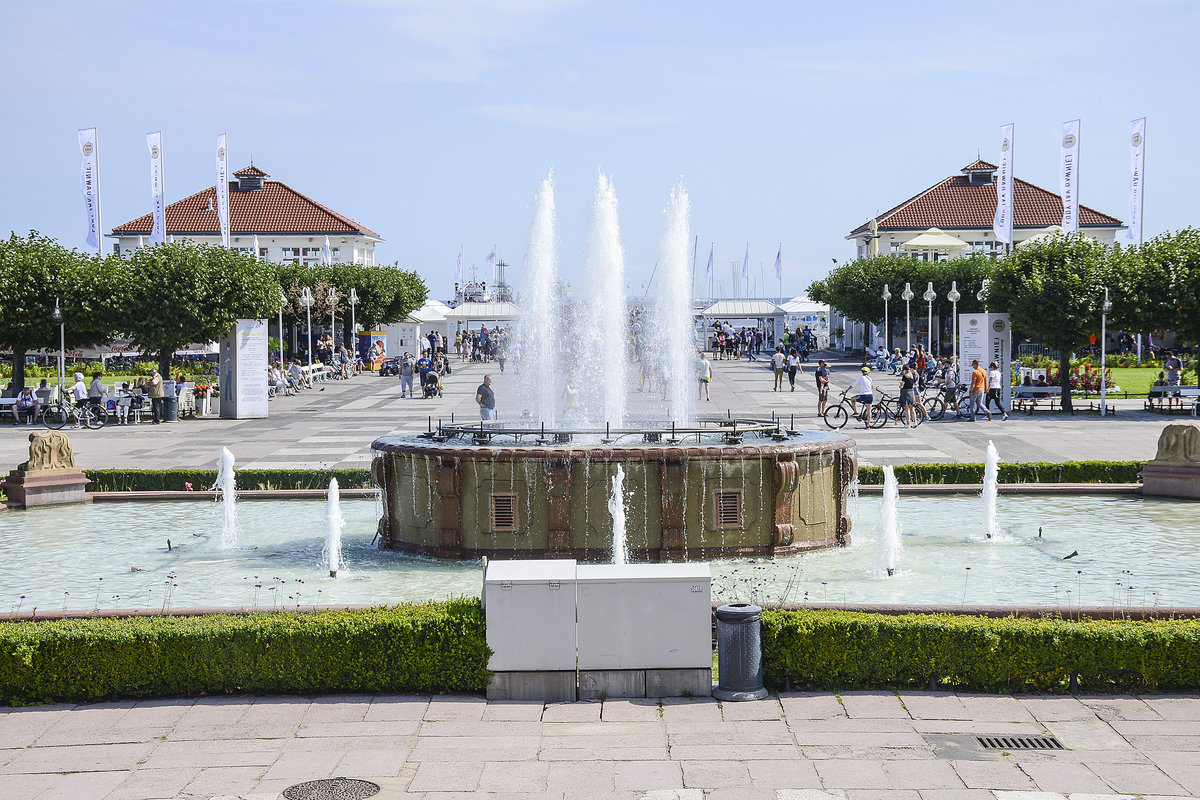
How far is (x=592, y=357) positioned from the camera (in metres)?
20.8

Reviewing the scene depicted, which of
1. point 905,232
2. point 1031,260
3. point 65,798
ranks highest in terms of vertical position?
point 905,232

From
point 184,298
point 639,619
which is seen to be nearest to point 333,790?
point 639,619

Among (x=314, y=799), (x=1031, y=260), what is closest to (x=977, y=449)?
(x=1031, y=260)

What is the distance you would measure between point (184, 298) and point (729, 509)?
25.0 m

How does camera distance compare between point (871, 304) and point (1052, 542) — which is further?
point (871, 304)

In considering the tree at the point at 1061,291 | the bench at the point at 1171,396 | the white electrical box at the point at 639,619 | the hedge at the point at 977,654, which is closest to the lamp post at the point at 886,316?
the tree at the point at 1061,291

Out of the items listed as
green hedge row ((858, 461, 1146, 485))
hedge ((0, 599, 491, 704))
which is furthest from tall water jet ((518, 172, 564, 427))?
hedge ((0, 599, 491, 704))

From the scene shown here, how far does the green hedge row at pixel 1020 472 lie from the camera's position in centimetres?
1978

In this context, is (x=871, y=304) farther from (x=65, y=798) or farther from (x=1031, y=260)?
(x=65, y=798)

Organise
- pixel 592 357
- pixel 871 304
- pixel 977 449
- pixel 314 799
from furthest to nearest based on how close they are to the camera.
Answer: pixel 871 304
pixel 977 449
pixel 592 357
pixel 314 799

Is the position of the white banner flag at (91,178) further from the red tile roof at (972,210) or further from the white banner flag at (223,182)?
the red tile roof at (972,210)

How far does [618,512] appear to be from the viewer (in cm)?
1371

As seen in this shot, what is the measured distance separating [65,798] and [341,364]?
158 feet

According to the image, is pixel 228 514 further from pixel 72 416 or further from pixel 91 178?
pixel 91 178
